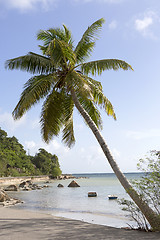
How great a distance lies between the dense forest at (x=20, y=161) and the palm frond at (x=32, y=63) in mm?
56016

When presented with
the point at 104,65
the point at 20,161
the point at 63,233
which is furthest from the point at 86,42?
the point at 20,161

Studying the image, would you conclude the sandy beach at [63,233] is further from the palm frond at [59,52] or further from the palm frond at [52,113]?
the palm frond at [59,52]

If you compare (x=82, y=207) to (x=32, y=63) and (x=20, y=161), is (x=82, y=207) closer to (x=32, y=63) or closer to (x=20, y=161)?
(x=32, y=63)

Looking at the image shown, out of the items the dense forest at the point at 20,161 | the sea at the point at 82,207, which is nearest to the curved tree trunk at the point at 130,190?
the sea at the point at 82,207

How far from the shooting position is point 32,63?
11445 millimetres

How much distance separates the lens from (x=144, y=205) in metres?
7.66

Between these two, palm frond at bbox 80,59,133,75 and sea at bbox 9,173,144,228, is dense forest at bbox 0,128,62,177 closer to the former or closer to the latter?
sea at bbox 9,173,144,228

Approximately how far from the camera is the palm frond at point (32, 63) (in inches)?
441

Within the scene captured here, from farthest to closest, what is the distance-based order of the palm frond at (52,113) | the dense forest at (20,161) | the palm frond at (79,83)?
the dense forest at (20,161) → the palm frond at (52,113) → the palm frond at (79,83)

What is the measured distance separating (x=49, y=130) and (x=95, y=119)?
2496 millimetres

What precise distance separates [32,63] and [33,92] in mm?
2019

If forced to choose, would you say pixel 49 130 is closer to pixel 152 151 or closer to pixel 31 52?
pixel 31 52

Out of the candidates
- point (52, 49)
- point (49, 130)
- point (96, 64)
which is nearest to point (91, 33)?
point (96, 64)

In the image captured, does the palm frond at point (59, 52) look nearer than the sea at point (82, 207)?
Yes
